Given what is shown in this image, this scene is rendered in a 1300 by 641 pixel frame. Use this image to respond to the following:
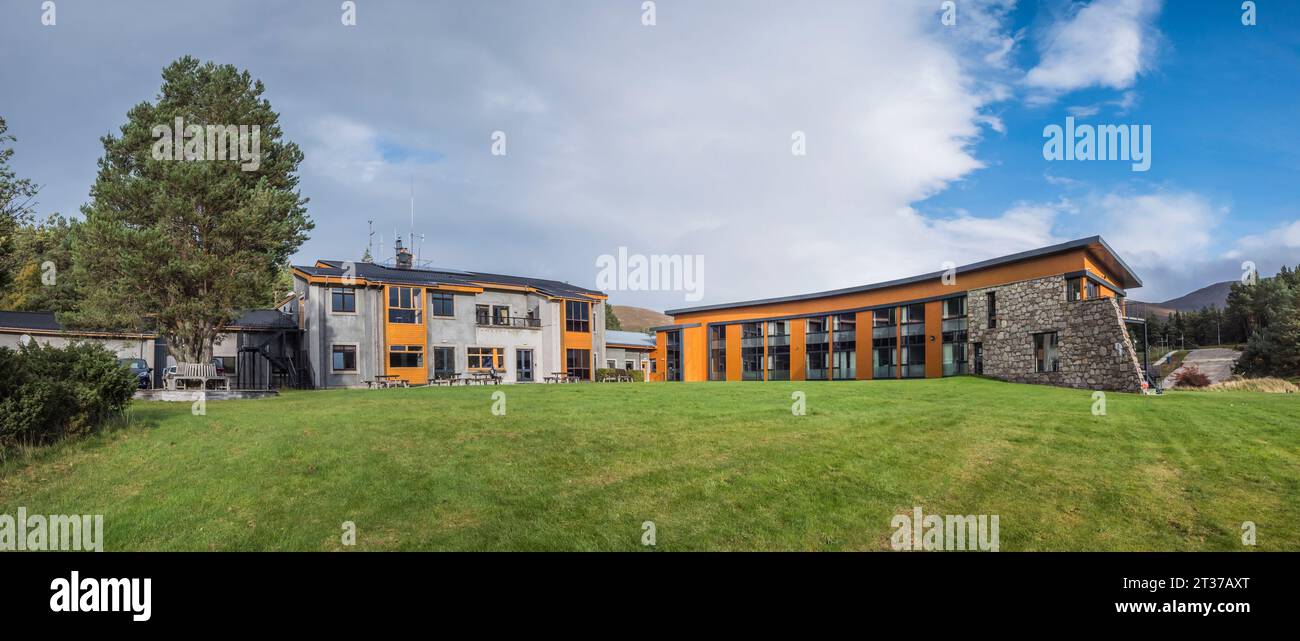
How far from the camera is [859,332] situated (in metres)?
49.7

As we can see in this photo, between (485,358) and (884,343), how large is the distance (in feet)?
91.9

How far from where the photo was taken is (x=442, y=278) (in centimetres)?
4256

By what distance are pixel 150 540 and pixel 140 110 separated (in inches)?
1111

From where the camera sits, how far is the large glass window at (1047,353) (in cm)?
3380

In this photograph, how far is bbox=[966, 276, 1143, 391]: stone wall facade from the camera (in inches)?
1199

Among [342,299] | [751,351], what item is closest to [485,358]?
[342,299]

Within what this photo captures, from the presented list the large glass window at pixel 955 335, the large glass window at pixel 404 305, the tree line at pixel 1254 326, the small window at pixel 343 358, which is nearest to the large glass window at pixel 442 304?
the large glass window at pixel 404 305

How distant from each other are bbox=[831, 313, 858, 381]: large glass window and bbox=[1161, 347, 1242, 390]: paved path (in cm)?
3189

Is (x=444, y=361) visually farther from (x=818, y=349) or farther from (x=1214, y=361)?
(x=1214, y=361)

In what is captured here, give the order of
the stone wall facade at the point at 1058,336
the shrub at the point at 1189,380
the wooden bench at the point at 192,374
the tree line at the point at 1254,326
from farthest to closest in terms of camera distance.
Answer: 1. the tree line at the point at 1254,326
2. the shrub at the point at 1189,380
3. the stone wall facade at the point at 1058,336
4. the wooden bench at the point at 192,374

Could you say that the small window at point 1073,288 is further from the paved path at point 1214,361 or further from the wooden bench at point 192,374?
the wooden bench at point 192,374

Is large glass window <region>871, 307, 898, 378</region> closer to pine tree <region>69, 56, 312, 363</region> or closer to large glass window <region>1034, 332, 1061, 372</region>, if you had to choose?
large glass window <region>1034, 332, 1061, 372</region>

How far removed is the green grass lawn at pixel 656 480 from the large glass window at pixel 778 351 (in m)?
39.2
